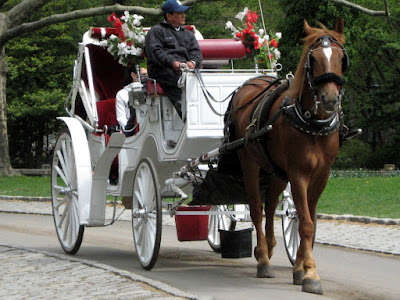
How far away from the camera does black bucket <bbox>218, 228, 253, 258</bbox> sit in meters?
10.0

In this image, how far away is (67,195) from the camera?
37.3 feet

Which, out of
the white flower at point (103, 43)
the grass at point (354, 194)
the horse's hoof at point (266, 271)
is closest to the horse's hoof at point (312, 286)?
the horse's hoof at point (266, 271)

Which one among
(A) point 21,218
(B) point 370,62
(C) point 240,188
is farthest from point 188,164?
(B) point 370,62

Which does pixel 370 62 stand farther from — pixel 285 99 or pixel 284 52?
pixel 285 99

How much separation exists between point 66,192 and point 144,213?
6.83ft

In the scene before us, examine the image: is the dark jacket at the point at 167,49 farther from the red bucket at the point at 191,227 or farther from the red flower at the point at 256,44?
the red bucket at the point at 191,227

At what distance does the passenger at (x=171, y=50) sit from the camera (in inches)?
387

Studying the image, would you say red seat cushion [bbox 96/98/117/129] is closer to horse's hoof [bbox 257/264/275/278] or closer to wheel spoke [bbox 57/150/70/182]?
wheel spoke [bbox 57/150/70/182]

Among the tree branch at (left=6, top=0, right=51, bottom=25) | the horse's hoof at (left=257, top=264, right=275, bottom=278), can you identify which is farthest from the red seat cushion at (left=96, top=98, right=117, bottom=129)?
the tree branch at (left=6, top=0, right=51, bottom=25)

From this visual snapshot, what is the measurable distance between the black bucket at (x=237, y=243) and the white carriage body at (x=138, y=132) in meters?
1.02

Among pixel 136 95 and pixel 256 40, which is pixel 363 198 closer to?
pixel 256 40

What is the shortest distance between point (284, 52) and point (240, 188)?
111 feet

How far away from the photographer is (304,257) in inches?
309

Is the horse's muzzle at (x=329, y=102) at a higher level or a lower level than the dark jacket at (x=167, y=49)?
lower
